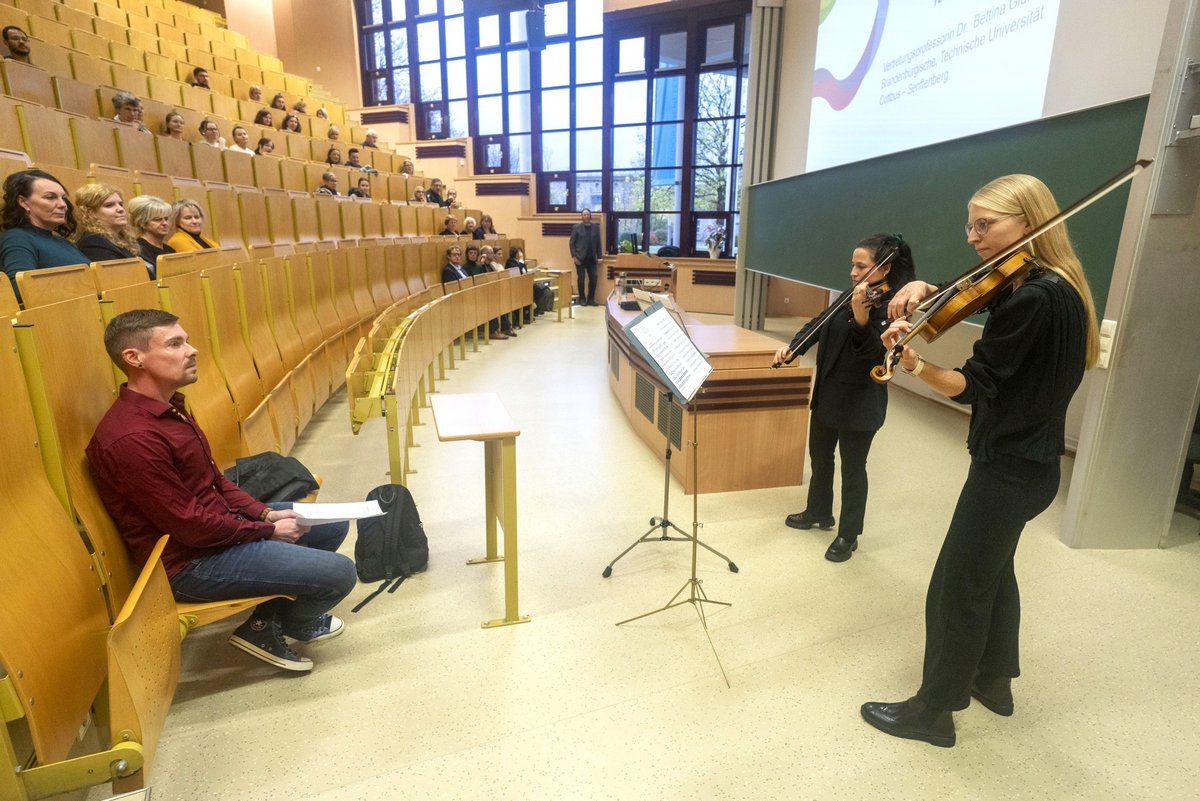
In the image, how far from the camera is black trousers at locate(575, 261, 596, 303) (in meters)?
10.7

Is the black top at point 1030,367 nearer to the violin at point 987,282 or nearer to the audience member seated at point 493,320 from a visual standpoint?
the violin at point 987,282

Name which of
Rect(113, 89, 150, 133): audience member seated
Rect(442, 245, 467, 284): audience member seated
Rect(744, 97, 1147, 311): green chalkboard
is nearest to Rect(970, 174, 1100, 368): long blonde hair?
Rect(744, 97, 1147, 311): green chalkboard

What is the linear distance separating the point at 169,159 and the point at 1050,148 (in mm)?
5674

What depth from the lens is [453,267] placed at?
272 inches

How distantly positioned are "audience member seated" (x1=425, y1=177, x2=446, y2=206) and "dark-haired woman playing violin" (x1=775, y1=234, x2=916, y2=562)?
7.52 meters

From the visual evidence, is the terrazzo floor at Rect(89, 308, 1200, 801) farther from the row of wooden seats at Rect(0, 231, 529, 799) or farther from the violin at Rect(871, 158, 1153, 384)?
the violin at Rect(871, 158, 1153, 384)

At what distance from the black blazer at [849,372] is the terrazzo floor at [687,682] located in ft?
2.00

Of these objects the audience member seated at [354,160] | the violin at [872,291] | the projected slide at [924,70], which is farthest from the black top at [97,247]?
the audience member seated at [354,160]

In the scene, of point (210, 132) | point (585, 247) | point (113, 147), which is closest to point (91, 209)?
point (113, 147)

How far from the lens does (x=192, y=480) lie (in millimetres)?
1708

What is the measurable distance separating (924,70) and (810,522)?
3136 mm

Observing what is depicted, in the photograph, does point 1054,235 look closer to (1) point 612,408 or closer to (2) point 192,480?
(2) point 192,480

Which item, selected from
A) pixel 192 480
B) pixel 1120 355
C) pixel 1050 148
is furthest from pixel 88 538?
pixel 1050 148

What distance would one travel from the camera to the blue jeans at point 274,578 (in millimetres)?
1700
